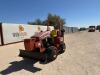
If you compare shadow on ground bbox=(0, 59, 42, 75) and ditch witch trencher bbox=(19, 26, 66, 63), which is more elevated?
ditch witch trencher bbox=(19, 26, 66, 63)

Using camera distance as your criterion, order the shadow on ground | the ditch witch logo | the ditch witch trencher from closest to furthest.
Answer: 1. the shadow on ground
2. the ditch witch trencher
3. the ditch witch logo

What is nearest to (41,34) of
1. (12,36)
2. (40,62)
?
(40,62)

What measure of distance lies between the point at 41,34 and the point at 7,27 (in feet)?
35.6

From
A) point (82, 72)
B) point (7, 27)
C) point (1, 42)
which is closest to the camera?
point (82, 72)

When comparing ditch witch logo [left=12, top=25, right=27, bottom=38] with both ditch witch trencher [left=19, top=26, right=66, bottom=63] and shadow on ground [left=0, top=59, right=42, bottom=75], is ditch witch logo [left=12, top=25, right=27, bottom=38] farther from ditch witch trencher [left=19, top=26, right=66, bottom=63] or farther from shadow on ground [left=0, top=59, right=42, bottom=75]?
shadow on ground [left=0, top=59, right=42, bottom=75]

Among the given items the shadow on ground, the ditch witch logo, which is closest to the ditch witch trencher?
the shadow on ground

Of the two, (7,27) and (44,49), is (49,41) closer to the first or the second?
(44,49)

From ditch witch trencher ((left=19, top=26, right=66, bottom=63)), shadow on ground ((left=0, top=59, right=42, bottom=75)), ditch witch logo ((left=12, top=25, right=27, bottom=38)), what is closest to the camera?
shadow on ground ((left=0, top=59, right=42, bottom=75))

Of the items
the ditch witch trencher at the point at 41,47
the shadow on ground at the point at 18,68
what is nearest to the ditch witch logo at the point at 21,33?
the ditch witch trencher at the point at 41,47

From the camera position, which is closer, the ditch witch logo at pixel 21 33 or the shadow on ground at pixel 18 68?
the shadow on ground at pixel 18 68

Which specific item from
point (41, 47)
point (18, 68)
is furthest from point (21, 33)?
point (18, 68)

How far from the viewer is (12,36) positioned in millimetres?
19156

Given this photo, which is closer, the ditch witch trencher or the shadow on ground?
the shadow on ground

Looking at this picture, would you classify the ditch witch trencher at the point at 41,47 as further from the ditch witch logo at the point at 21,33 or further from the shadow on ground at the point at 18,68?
the ditch witch logo at the point at 21,33
